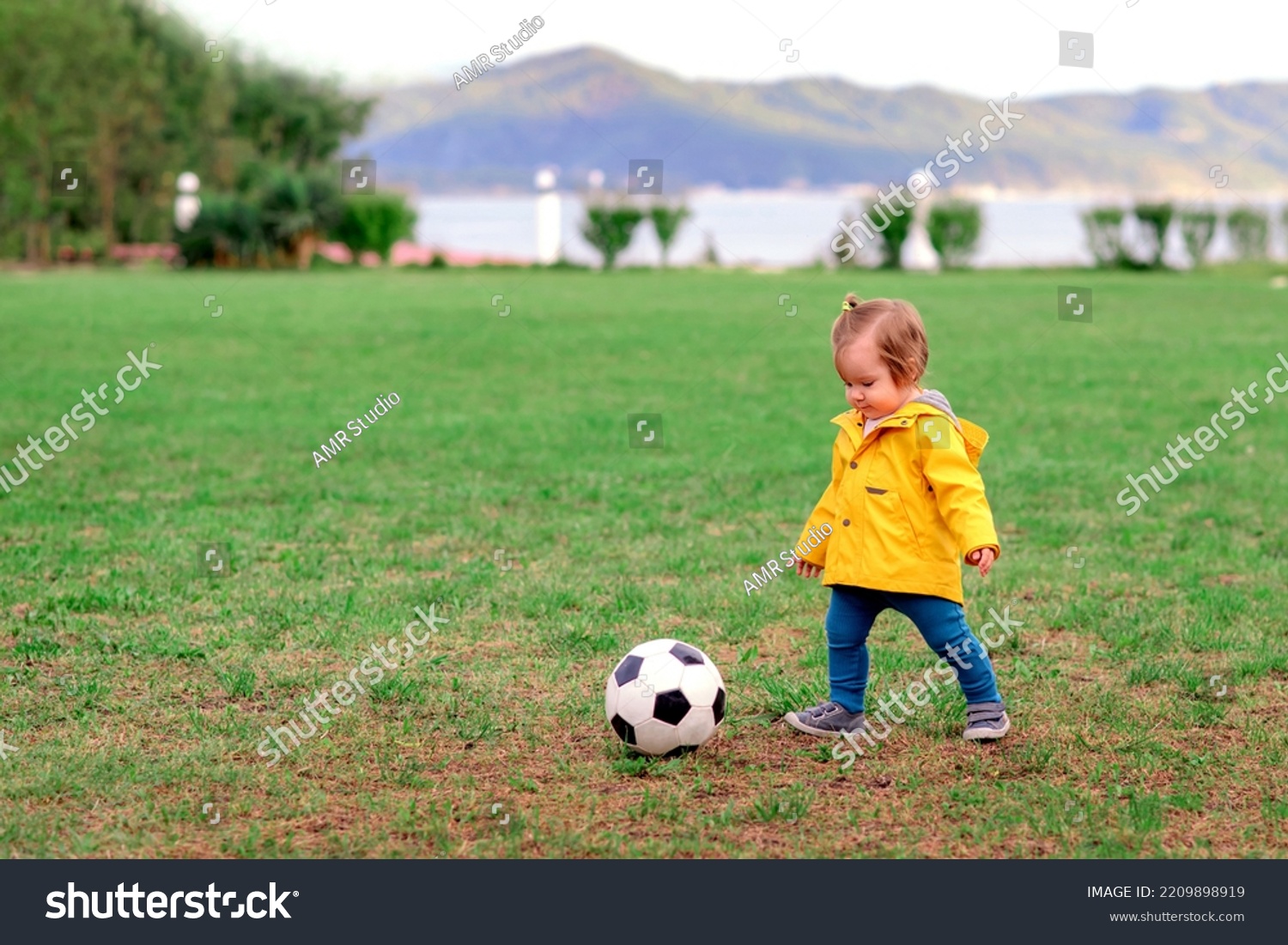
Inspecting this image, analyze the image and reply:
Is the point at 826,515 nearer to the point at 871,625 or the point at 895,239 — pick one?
the point at 871,625

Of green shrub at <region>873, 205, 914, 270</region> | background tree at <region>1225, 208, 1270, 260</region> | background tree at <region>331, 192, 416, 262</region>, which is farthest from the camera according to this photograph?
background tree at <region>331, 192, 416, 262</region>

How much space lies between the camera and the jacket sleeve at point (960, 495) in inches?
142

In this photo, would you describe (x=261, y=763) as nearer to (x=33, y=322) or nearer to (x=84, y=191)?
(x=33, y=322)

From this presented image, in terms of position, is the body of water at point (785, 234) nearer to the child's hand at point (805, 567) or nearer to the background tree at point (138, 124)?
the background tree at point (138, 124)

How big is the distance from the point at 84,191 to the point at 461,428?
28455 mm

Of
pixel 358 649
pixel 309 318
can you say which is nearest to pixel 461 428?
pixel 358 649

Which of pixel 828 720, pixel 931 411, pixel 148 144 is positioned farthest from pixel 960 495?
pixel 148 144

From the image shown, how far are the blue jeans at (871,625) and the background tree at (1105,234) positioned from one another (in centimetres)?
2563

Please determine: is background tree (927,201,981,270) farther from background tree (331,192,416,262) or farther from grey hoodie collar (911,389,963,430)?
grey hoodie collar (911,389,963,430)

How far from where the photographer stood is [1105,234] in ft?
90.8

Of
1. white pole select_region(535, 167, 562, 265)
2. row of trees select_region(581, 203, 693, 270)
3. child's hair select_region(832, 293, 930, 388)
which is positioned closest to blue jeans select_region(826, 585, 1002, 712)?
child's hair select_region(832, 293, 930, 388)

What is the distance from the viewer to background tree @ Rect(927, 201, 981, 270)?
93.4 feet

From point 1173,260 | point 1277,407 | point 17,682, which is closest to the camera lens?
point 17,682

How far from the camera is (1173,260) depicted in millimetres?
27453
